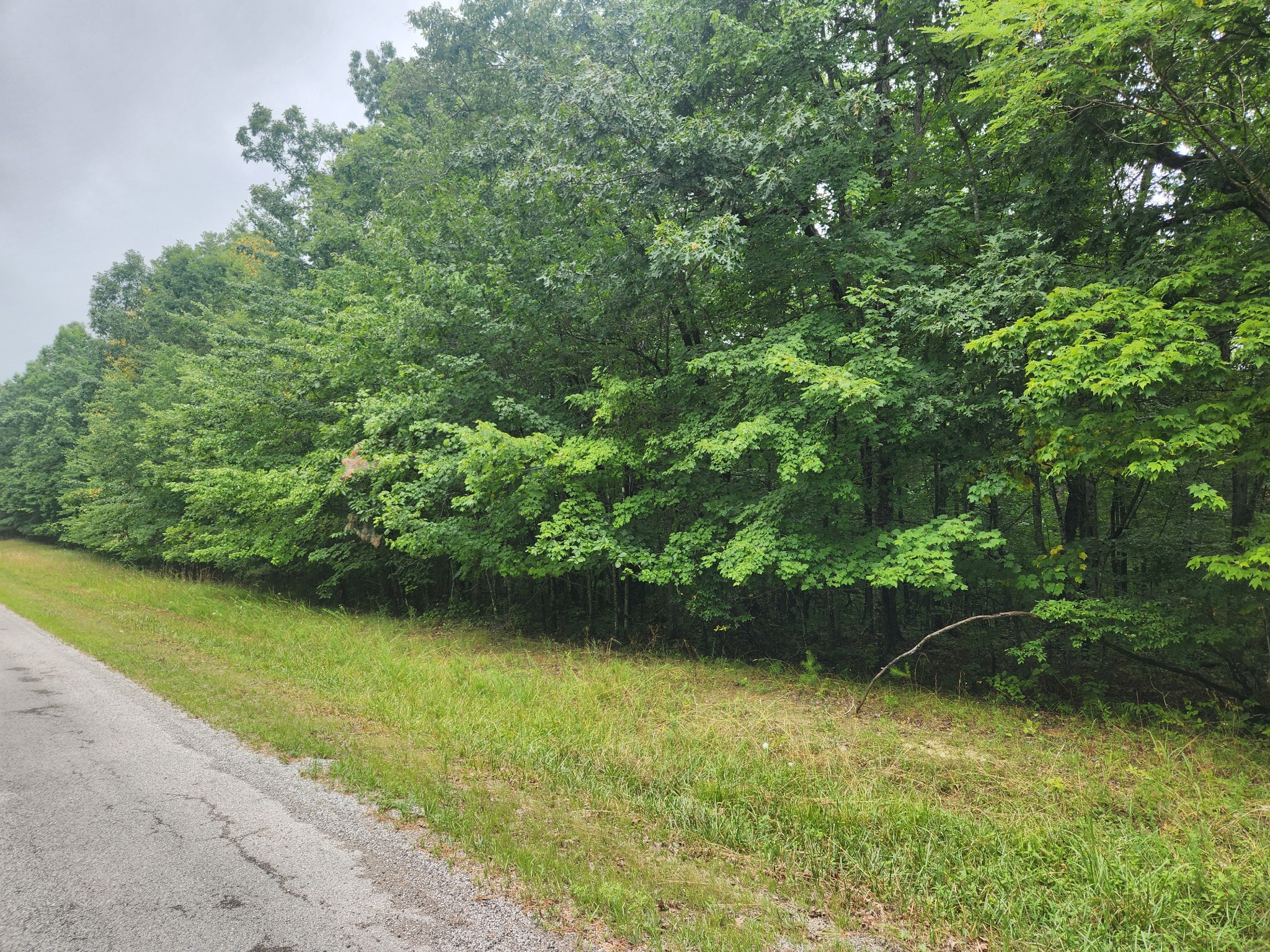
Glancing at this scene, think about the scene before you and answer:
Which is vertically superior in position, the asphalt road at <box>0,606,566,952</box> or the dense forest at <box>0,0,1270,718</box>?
the dense forest at <box>0,0,1270,718</box>

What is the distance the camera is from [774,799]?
14.9ft

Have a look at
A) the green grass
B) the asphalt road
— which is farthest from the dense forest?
the asphalt road

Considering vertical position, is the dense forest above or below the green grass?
above

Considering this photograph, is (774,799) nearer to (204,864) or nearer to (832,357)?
(204,864)

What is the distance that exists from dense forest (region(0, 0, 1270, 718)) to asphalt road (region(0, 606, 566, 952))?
5.28 meters

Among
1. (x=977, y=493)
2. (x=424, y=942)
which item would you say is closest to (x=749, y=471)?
(x=977, y=493)

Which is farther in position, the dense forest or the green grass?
the dense forest

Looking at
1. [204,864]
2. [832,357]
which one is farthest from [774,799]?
[832,357]

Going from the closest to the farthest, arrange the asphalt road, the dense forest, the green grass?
the asphalt road, the green grass, the dense forest

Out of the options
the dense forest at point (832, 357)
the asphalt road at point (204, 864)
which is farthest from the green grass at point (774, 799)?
the dense forest at point (832, 357)

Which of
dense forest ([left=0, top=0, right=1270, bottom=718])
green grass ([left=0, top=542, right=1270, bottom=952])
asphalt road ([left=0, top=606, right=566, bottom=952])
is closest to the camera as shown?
asphalt road ([left=0, top=606, right=566, bottom=952])

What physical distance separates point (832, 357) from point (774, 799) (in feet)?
20.4

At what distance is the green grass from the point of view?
3.26 metres

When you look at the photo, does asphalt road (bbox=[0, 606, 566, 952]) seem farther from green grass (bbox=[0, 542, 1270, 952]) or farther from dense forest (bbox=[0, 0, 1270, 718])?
dense forest (bbox=[0, 0, 1270, 718])
